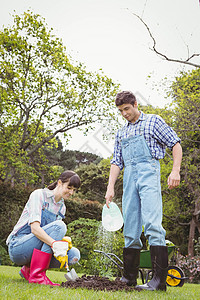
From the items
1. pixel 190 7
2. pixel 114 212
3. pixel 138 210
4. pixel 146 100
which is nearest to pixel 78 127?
pixel 146 100

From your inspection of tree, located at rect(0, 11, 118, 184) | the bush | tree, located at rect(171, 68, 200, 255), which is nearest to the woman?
the bush

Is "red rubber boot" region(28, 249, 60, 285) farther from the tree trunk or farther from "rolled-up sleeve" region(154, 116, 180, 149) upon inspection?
the tree trunk

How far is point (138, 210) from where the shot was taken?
9.34 ft

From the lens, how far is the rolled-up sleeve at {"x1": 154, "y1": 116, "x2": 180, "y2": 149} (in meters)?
2.79

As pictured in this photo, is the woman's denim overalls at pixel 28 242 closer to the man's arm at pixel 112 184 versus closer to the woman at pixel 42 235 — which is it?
the woman at pixel 42 235

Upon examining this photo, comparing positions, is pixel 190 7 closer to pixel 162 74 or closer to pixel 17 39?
pixel 162 74

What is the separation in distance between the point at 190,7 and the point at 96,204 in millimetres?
6379

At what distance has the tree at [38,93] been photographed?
10.4 meters

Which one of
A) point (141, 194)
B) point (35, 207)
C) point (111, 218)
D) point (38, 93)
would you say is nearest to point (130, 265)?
point (141, 194)

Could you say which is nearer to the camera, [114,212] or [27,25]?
[114,212]

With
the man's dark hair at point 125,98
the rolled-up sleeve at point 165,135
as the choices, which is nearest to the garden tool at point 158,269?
the rolled-up sleeve at point 165,135

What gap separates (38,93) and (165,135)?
29.0 feet

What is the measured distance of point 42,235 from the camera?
2.54 m

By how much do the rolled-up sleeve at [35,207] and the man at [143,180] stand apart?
0.67 meters
